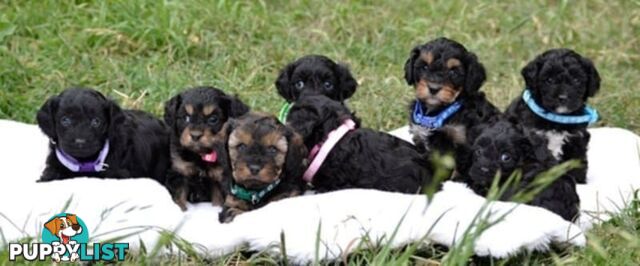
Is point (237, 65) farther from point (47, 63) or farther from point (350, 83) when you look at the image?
point (350, 83)

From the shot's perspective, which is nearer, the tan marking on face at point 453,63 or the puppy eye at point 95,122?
the puppy eye at point 95,122

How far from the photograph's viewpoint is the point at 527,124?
7242 mm

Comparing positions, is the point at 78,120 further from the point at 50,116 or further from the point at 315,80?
the point at 315,80

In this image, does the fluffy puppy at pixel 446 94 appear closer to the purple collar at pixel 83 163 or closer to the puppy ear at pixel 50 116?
the purple collar at pixel 83 163

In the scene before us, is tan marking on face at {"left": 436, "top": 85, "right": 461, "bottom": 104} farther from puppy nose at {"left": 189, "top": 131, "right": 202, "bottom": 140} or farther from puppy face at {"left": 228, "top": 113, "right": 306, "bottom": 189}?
puppy nose at {"left": 189, "top": 131, "right": 202, "bottom": 140}

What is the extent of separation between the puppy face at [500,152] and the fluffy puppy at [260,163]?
1019 mm

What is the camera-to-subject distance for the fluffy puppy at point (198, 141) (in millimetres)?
6461

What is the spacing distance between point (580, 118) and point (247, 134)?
2.40 m

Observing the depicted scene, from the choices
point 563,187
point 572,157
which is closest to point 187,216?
point 563,187

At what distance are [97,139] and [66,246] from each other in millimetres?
1111

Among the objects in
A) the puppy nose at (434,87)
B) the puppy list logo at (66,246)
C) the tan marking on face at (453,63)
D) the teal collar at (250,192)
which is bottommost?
the puppy list logo at (66,246)

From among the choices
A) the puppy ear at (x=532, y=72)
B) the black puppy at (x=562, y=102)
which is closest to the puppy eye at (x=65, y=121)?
the black puppy at (x=562, y=102)

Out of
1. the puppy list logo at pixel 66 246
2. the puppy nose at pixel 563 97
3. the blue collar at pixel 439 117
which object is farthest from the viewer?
the blue collar at pixel 439 117

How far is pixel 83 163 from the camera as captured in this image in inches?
257
